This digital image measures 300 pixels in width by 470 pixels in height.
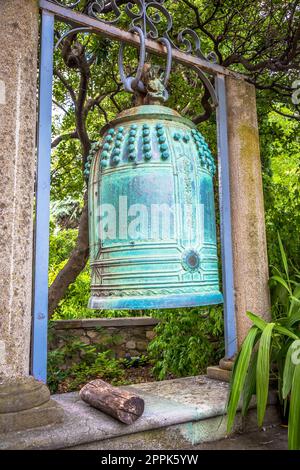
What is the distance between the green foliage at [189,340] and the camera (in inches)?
139

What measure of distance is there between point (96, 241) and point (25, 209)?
0.36 meters

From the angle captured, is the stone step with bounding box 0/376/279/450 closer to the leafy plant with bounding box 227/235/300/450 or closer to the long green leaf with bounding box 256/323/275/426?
the leafy plant with bounding box 227/235/300/450

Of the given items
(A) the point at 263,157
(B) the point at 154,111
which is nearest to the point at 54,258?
(A) the point at 263,157

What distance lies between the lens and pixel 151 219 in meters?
1.73

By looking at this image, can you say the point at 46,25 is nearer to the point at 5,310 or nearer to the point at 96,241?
the point at 96,241

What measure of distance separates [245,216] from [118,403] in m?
1.46

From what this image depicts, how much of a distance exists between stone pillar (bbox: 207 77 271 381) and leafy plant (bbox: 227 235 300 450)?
15cm

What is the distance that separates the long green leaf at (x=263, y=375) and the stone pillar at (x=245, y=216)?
1.67ft

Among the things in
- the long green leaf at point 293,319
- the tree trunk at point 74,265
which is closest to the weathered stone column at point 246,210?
the long green leaf at point 293,319

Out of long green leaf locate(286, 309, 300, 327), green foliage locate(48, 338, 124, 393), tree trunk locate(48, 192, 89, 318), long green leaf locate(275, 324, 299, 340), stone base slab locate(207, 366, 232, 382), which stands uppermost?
tree trunk locate(48, 192, 89, 318)

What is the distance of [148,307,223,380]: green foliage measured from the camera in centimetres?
354

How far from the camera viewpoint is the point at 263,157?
4078 mm

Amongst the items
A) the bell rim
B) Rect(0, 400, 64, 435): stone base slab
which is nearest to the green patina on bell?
the bell rim

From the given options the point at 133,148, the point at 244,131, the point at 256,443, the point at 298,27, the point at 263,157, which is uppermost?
the point at 298,27
